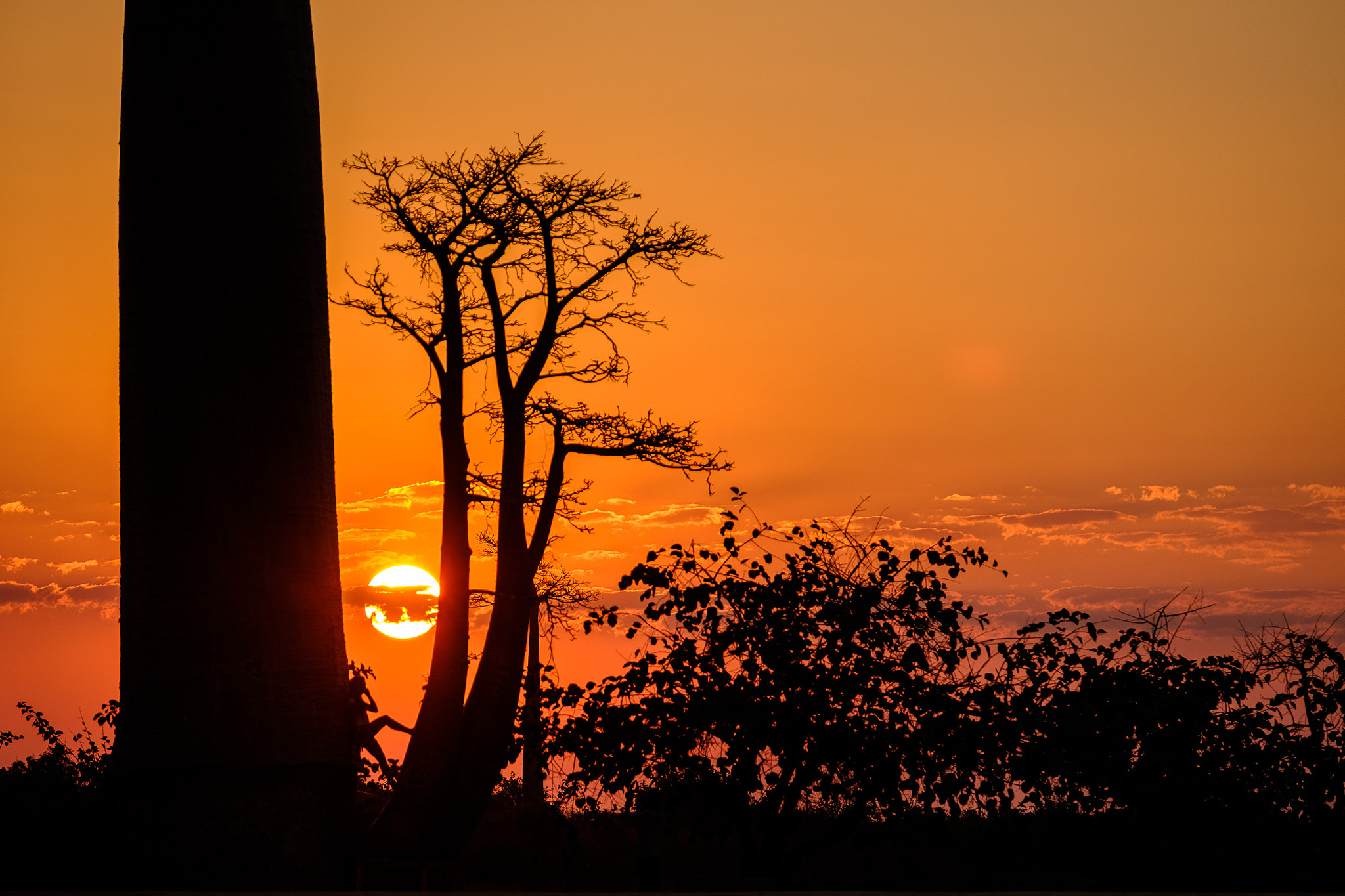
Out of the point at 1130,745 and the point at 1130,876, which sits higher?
the point at 1130,745

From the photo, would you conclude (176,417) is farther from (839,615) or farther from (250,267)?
(839,615)

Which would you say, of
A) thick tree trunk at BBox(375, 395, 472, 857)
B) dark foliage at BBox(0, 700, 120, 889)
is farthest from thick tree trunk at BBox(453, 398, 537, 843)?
dark foliage at BBox(0, 700, 120, 889)

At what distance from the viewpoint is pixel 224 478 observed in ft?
19.2

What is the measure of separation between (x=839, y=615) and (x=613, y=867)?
15.7 ft

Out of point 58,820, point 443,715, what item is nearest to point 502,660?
point 443,715

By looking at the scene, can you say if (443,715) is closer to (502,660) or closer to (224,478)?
(502,660)

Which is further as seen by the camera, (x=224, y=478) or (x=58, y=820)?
(x=58, y=820)

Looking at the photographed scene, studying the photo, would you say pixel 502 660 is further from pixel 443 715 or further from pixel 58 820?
pixel 58 820

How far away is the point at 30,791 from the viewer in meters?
10.8

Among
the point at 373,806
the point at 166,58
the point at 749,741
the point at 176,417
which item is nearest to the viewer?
the point at 176,417

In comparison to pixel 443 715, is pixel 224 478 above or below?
above

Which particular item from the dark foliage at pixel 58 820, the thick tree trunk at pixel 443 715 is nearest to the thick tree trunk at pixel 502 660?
the thick tree trunk at pixel 443 715

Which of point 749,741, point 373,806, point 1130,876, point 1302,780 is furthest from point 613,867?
point 1302,780

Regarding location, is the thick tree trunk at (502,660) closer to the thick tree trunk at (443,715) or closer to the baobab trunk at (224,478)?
the thick tree trunk at (443,715)
